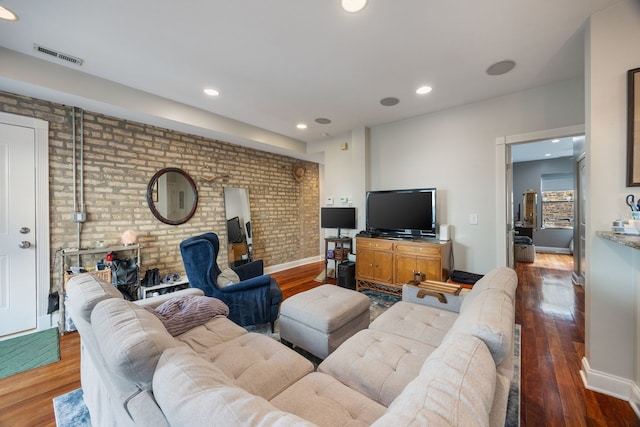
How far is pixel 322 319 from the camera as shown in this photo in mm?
1907

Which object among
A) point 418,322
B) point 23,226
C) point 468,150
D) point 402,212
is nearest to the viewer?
point 418,322

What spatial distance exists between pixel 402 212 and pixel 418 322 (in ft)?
6.84

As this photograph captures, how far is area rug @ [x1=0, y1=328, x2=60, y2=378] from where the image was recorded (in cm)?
202

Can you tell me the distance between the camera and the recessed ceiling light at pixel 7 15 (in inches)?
67.2

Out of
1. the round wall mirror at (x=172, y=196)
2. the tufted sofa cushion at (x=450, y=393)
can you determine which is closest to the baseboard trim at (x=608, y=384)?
the tufted sofa cushion at (x=450, y=393)

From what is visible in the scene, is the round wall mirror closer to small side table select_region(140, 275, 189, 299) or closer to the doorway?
small side table select_region(140, 275, 189, 299)

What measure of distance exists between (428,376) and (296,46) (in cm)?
241

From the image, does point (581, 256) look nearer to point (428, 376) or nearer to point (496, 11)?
point (496, 11)

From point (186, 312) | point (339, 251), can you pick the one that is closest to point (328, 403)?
point (186, 312)

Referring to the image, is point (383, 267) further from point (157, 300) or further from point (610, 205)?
point (157, 300)

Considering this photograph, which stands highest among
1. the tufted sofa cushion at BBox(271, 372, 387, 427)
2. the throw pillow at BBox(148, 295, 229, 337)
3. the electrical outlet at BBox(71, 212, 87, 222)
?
the electrical outlet at BBox(71, 212, 87, 222)

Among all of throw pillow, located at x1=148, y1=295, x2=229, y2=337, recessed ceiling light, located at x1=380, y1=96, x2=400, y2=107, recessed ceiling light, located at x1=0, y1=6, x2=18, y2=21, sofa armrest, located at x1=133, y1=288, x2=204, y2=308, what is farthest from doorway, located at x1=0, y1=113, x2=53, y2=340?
recessed ceiling light, located at x1=380, y1=96, x2=400, y2=107

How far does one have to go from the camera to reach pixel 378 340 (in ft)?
5.19

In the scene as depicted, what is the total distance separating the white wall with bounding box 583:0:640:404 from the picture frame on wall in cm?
4
